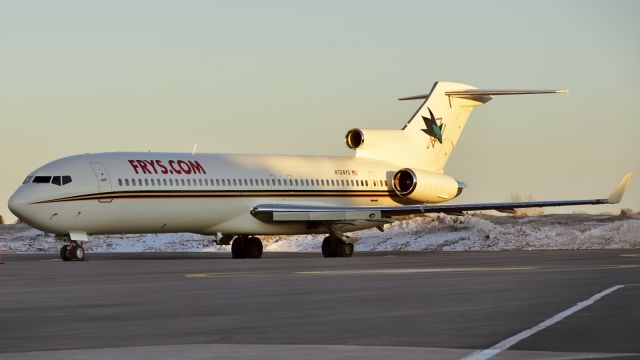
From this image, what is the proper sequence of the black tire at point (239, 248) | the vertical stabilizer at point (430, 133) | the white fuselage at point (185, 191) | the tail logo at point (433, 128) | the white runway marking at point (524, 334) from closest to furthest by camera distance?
the white runway marking at point (524, 334)
the white fuselage at point (185, 191)
the black tire at point (239, 248)
the vertical stabilizer at point (430, 133)
the tail logo at point (433, 128)

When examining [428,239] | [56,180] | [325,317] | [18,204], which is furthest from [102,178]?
[428,239]

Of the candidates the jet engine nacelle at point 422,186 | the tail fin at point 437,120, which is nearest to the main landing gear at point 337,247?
the jet engine nacelle at point 422,186

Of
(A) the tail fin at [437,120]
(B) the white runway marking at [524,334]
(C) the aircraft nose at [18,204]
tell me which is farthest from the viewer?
(A) the tail fin at [437,120]

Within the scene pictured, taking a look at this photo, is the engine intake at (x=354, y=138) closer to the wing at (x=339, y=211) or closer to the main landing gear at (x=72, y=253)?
the wing at (x=339, y=211)

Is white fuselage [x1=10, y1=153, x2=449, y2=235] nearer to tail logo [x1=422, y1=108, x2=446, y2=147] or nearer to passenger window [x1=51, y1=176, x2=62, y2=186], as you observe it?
passenger window [x1=51, y1=176, x2=62, y2=186]

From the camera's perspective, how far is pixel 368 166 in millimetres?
51625

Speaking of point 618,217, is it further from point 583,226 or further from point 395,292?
point 395,292

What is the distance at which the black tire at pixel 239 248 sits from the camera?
1868 inches

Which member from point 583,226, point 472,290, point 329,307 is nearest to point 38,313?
point 329,307

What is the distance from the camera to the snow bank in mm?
62688

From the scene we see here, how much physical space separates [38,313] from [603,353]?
8.15m

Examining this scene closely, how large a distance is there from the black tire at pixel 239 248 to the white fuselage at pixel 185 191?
4.59 feet

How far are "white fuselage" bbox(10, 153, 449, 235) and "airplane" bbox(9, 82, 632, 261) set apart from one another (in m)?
0.04

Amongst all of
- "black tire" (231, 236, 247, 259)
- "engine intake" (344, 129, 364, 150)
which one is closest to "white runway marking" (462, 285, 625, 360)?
"black tire" (231, 236, 247, 259)
